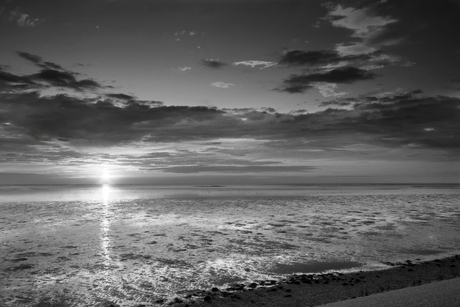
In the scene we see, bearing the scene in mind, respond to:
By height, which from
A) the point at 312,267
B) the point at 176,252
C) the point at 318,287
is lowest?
the point at 176,252

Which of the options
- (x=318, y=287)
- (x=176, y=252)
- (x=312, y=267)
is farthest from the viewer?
(x=176, y=252)

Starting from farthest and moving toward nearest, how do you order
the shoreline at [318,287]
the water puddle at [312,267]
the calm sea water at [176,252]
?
the water puddle at [312,267] < the calm sea water at [176,252] < the shoreline at [318,287]

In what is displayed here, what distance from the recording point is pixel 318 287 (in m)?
10.8

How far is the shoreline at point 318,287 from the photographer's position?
384 inches

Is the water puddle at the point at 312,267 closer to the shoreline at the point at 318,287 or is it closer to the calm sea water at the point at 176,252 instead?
the calm sea water at the point at 176,252

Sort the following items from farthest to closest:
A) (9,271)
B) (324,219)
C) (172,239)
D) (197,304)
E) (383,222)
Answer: (324,219), (383,222), (172,239), (9,271), (197,304)

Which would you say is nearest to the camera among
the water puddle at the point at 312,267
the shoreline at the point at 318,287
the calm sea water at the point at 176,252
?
the shoreline at the point at 318,287

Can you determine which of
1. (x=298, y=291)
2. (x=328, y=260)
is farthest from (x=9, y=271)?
(x=328, y=260)

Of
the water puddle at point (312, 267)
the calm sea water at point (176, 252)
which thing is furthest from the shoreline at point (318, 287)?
the calm sea water at point (176, 252)

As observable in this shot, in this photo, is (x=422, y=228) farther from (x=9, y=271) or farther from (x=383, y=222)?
(x=9, y=271)

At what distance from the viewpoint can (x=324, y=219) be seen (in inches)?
1141

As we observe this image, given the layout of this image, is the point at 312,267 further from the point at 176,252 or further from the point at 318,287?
the point at 176,252

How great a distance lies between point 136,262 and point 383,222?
71.3 feet

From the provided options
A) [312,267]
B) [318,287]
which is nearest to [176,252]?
[312,267]
